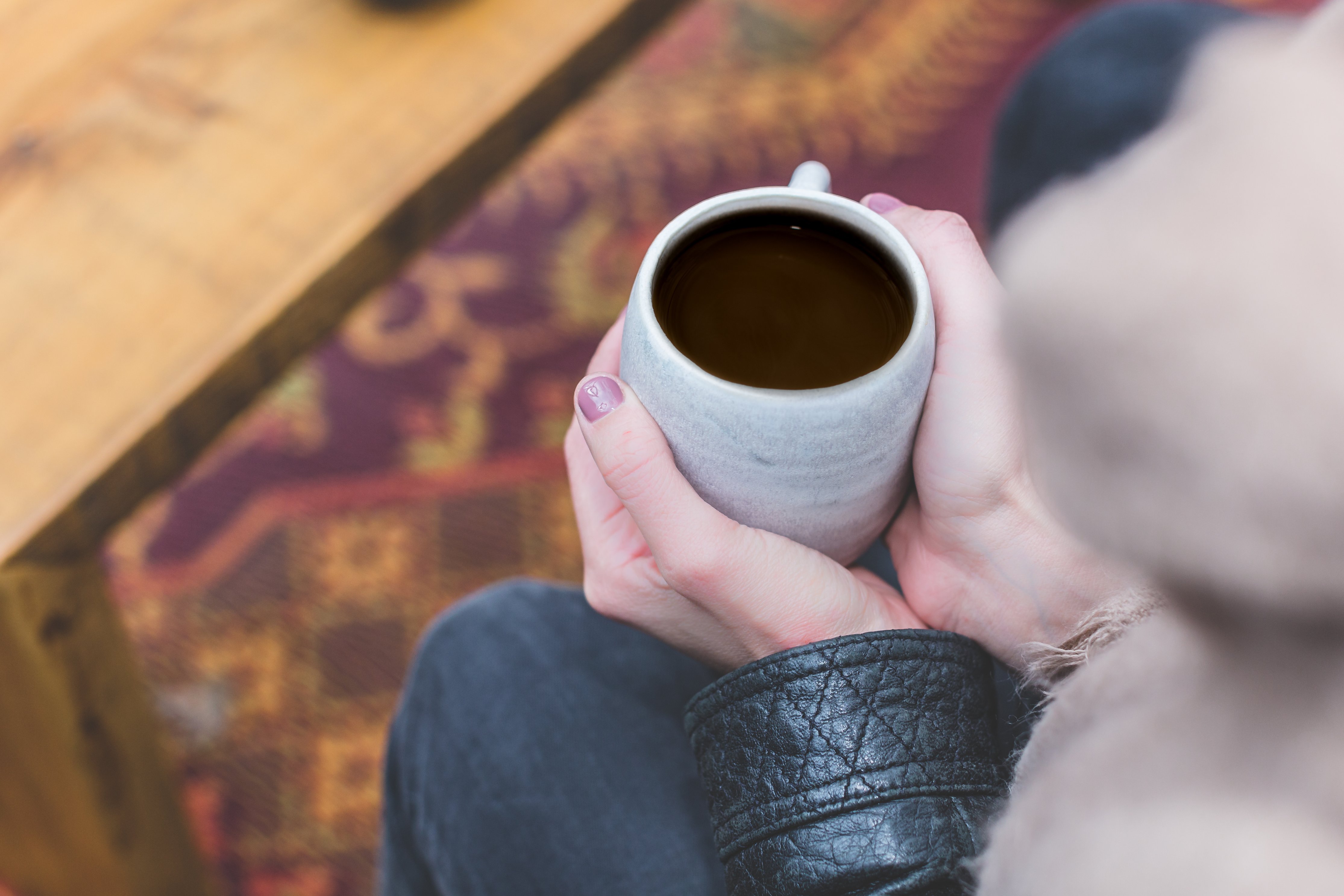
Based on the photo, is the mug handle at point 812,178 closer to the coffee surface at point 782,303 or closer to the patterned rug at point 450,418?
the coffee surface at point 782,303

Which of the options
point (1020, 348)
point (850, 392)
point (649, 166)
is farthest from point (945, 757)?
point (649, 166)

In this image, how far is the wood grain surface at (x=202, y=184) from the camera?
643mm

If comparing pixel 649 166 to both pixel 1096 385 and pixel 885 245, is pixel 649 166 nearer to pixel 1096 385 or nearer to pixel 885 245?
pixel 885 245

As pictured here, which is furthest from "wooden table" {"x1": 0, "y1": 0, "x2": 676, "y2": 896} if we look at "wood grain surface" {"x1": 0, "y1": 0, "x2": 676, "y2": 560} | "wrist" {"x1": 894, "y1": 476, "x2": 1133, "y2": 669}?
"wrist" {"x1": 894, "y1": 476, "x2": 1133, "y2": 669}

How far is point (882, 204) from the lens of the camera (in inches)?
23.0

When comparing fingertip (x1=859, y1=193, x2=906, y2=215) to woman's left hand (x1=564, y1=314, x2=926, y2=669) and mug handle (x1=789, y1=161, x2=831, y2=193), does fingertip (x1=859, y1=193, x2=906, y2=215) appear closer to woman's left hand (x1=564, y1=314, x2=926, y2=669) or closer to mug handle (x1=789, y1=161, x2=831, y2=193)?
mug handle (x1=789, y1=161, x2=831, y2=193)

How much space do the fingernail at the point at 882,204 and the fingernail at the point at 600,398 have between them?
0.67ft

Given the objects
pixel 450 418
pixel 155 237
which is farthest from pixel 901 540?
pixel 450 418

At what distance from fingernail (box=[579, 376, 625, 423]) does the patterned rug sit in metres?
0.48

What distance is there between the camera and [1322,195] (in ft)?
0.59

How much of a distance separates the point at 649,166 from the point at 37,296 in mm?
937

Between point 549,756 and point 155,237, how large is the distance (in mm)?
455

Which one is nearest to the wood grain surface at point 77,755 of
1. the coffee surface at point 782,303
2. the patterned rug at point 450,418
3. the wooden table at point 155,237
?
the wooden table at point 155,237

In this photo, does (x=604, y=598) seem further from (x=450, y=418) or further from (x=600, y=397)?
(x=450, y=418)
